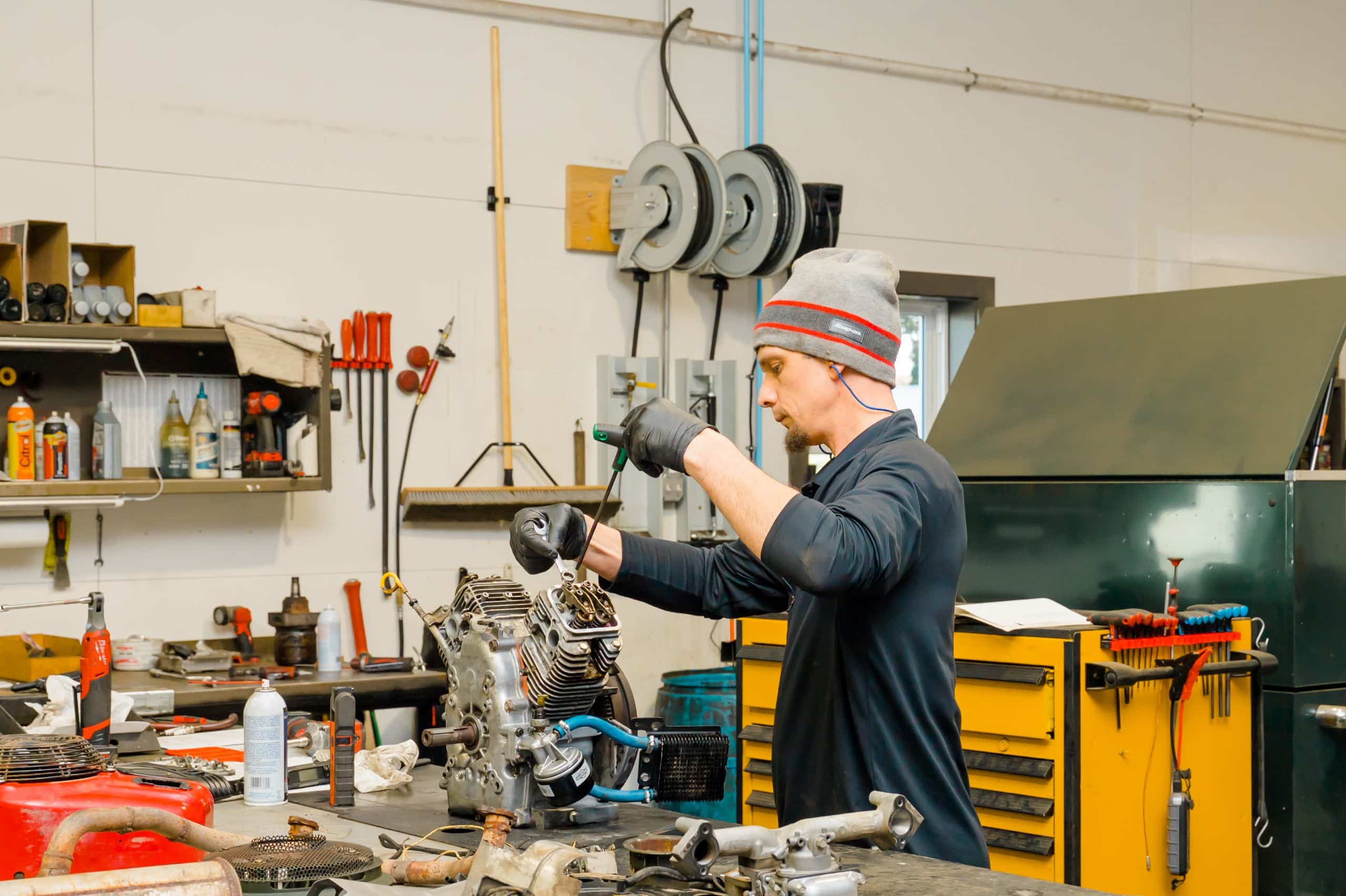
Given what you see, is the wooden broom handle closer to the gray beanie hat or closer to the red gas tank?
the gray beanie hat

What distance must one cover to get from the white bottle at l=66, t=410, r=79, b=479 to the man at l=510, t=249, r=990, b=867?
206 cm

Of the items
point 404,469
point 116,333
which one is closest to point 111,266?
point 116,333

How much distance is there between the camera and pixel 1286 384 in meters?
3.12

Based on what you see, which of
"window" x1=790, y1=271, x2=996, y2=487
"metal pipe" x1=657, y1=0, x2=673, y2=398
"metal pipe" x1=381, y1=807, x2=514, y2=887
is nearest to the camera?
"metal pipe" x1=381, y1=807, x2=514, y2=887

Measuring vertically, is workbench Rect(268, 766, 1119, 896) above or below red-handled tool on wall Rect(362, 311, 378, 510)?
below

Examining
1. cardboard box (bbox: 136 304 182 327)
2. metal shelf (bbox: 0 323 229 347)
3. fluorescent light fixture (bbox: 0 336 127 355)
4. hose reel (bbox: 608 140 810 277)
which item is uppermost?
hose reel (bbox: 608 140 810 277)

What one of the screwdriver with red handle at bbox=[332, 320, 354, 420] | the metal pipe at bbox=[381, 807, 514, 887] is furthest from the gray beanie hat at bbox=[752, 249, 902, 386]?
the screwdriver with red handle at bbox=[332, 320, 354, 420]

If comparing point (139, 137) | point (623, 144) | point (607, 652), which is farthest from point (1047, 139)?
point (607, 652)

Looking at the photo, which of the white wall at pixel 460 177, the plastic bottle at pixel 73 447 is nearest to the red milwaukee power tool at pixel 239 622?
the white wall at pixel 460 177

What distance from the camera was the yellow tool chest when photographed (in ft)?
8.54

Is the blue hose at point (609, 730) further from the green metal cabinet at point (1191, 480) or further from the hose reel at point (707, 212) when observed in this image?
the hose reel at point (707, 212)

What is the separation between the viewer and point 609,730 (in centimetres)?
197

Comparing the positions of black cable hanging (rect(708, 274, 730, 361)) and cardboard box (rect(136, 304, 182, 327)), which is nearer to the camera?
cardboard box (rect(136, 304, 182, 327))

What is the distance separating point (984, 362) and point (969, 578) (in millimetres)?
634
